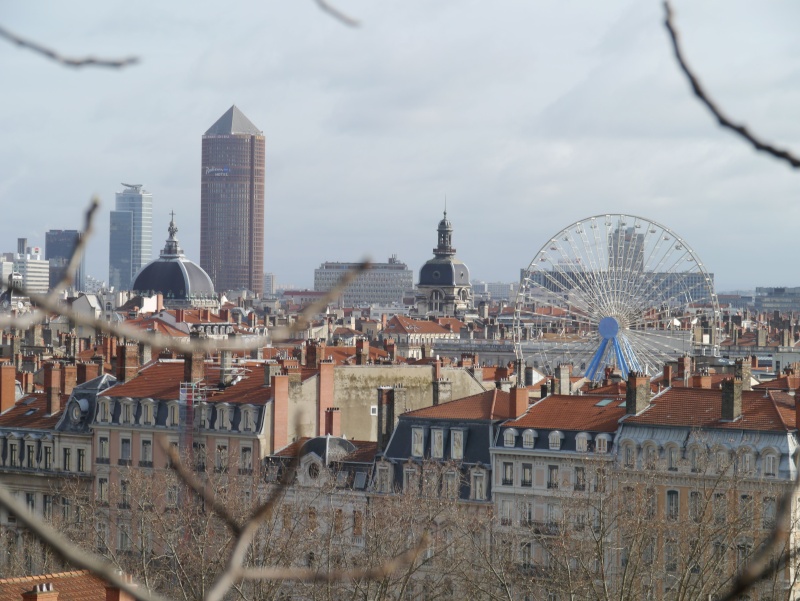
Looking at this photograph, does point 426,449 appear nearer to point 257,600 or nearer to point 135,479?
point 135,479

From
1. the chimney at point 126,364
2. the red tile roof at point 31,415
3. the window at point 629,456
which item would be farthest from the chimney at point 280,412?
the window at point 629,456

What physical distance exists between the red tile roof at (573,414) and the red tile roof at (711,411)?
1043 millimetres

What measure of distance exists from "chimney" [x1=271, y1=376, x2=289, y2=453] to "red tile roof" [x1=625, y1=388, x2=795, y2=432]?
12.8 metres

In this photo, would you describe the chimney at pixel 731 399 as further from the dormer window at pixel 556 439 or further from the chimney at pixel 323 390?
the chimney at pixel 323 390

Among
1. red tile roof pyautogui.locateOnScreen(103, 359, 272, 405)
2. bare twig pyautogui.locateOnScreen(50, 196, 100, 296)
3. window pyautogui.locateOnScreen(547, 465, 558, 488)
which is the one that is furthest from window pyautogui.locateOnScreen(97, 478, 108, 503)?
bare twig pyautogui.locateOnScreen(50, 196, 100, 296)

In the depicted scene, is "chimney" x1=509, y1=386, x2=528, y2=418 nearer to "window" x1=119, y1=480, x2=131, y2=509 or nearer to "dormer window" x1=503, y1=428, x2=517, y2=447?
"dormer window" x1=503, y1=428, x2=517, y2=447

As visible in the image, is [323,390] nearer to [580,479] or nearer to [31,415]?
[31,415]

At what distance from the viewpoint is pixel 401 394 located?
185ft

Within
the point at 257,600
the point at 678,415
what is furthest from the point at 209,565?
the point at 678,415

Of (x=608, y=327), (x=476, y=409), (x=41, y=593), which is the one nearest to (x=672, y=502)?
(x=476, y=409)

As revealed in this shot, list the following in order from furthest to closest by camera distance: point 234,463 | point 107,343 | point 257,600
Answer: point 107,343
point 234,463
point 257,600

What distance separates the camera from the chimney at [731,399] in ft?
156

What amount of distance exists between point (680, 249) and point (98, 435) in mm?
47607

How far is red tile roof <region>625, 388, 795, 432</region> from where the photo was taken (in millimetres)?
47344
